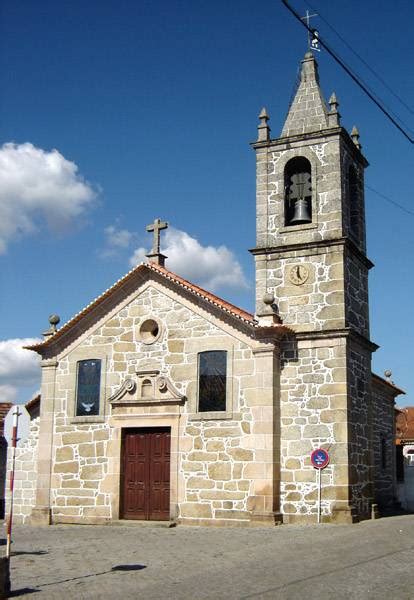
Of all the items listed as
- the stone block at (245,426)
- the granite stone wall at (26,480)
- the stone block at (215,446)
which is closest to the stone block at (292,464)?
the stone block at (245,426)

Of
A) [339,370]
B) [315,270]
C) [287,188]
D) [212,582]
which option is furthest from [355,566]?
[287,188]

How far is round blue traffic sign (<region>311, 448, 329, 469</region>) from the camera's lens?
62.1 feet

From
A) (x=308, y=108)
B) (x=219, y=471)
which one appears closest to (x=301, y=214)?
(x=308, y=108)

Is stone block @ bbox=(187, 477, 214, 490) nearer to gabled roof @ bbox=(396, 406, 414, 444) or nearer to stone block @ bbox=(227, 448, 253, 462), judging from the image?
stone block @ bbox=(227, 448, 253, 462)

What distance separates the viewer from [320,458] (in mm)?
19000

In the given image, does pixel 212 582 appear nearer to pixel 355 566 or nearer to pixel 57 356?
pixel 355 566

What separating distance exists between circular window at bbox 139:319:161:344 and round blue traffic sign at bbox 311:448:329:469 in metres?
5.59

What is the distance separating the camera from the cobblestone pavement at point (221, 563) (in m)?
9.64

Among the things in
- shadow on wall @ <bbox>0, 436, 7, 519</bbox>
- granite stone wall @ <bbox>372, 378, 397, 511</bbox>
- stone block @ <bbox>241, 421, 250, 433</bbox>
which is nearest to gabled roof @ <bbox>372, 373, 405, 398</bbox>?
granite stone wall @ <bbox>372, 378, 397, 511</bbox>

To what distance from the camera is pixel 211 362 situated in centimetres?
2027

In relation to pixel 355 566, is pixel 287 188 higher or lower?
higher

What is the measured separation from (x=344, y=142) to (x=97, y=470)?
11803 mm

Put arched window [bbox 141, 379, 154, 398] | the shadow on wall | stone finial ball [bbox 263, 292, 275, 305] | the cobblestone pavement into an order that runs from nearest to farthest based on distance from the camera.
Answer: the cobblestone pavement < stone finial ball [bbox 263, 292, 275, 305] < arched window [bbox 141, 379, 154, 398] < the shadow on wall

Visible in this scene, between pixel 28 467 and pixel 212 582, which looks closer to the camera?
pixel 212 582
